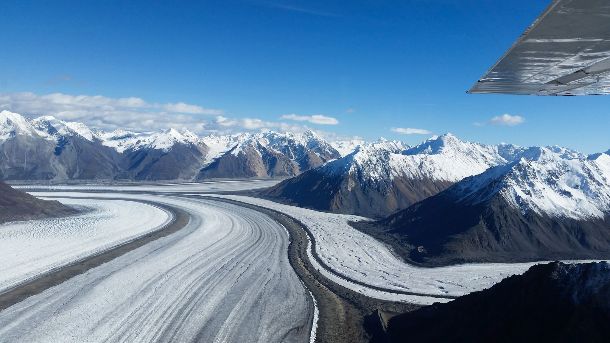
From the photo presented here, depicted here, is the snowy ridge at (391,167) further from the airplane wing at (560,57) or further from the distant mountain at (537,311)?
the airplane wing at (560,57)

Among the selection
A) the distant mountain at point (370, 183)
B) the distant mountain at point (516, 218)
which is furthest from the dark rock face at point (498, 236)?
the distant mountain at point (370, 183)

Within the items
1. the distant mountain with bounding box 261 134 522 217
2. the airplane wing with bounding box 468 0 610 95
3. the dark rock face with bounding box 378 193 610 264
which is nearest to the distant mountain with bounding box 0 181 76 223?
the distant mountain with bounding box 261 134 522 217

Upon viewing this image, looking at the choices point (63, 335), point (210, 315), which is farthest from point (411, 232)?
point (63, 335)

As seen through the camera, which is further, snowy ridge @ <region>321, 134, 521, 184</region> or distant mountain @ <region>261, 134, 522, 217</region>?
snowy ridge @ <region>321, 134, 521, 184</region>

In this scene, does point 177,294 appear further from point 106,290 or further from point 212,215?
point 212,215

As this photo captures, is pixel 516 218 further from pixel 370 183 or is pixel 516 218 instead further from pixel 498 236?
pixel 370 183

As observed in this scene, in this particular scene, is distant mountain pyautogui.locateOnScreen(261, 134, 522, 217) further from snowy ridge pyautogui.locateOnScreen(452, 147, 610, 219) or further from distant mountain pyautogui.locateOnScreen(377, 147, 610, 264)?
snowy ridge pyautogui.locateOnScreen(452, 147, 610, 219)

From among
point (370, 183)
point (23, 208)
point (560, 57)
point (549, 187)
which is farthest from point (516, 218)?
point (23, 208)
